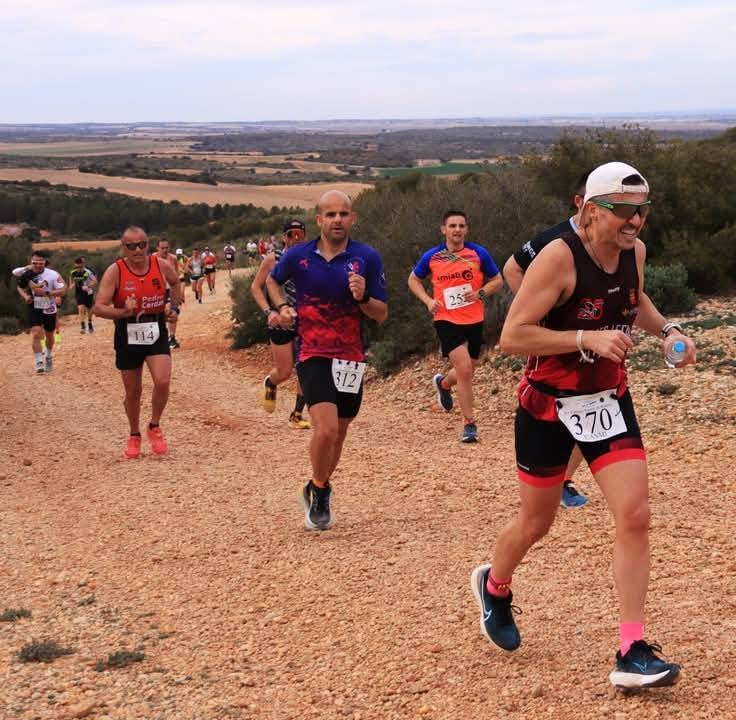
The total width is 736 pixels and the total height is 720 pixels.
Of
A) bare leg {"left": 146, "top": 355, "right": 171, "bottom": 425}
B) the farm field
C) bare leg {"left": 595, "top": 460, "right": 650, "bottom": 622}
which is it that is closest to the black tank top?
bare leg {"left": 595, "top": 460, "right": 650, "bottom": 622}

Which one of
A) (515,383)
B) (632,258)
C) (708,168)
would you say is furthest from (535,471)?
(708,168)

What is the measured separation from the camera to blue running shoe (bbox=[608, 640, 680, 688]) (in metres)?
4.02

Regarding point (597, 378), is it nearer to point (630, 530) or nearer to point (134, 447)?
point (630, 530)

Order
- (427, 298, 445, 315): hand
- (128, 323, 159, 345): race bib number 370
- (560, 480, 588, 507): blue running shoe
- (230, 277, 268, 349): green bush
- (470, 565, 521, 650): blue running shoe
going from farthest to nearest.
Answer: (230, 277, 268, 349): green bush → (427, 298, 445, 315): hand → (128, 323, 159, 345): race bib number 370 → (560, 480, 588, 507): blue running shoe → (470, 565, 521, 650): blue running shoe

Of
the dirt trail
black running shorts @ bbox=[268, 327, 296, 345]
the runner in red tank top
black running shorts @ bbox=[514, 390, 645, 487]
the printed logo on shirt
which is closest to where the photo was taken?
the runner in red tank top

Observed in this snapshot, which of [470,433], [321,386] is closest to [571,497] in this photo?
[321,386]

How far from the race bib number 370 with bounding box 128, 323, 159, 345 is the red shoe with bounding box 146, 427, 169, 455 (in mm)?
1045

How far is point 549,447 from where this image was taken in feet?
14.3

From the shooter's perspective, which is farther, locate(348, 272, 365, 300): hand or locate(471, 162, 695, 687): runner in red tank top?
locate(348, 272, 365, 300): hand

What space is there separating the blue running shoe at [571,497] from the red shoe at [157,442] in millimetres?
4286

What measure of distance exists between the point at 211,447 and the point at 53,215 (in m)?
72.1

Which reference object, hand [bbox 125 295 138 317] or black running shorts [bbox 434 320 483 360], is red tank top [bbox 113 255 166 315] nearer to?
hand [bbox 125 295 138 317]

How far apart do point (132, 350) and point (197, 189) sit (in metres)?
99.1

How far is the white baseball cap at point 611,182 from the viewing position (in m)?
4.02
